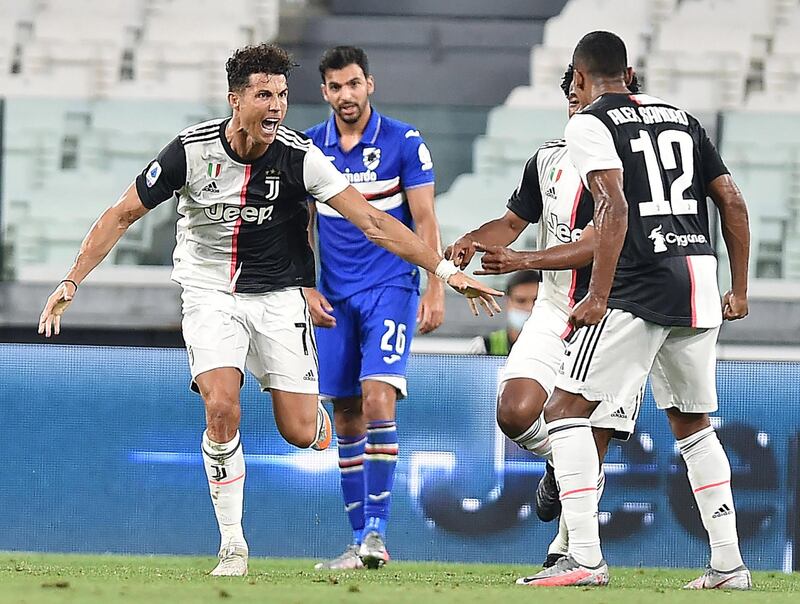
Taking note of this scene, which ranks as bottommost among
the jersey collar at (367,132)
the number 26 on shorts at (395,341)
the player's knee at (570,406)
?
the player's knee at (570,406)

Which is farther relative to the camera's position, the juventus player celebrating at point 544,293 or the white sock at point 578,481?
the juventus player celebrating at point 544,293

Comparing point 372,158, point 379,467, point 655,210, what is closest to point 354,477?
point 379,467

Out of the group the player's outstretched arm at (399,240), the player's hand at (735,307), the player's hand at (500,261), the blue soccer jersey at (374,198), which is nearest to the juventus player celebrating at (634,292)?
the player's hand at (735,307)

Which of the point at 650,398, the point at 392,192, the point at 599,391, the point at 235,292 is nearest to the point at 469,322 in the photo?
the point at 650,398

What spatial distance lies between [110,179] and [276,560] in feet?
18.8

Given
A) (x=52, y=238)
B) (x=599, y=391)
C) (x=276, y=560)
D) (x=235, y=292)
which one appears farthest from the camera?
(x=52, y=238)

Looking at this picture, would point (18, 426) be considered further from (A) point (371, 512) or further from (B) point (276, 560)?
(A) point (371, 512)

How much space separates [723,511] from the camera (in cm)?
500

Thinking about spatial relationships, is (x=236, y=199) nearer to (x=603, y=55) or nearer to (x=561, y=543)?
(x=603, y=55)

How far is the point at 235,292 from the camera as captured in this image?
5613mm

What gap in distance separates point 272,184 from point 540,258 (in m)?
1.13

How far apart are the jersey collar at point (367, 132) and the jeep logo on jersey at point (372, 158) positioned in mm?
41

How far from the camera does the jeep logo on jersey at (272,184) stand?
5496 mm

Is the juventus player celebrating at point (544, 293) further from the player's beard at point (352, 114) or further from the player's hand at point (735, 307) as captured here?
the player's beard at point (352, 114)
